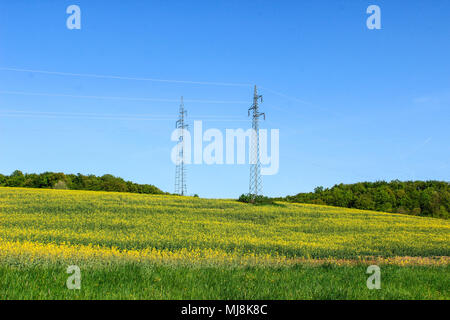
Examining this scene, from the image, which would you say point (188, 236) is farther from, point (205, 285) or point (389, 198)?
point (389, 198)

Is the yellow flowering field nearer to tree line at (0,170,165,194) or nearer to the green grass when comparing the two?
the green grass

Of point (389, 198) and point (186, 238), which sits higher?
point (389, 198)

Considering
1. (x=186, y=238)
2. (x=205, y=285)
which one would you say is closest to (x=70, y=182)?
(x=186, y=238)

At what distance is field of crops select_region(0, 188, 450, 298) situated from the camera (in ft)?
45.1

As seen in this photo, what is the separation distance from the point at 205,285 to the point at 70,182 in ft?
228

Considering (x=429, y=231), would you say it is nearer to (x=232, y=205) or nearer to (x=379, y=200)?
(x=232, y=205)

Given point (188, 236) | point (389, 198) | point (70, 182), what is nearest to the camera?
point (188, 236)

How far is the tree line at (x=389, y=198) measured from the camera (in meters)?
85.0

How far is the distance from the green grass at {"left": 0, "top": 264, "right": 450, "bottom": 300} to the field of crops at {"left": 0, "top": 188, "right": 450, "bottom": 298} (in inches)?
18.2

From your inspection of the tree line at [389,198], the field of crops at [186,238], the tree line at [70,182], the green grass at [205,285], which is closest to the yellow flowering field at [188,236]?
the field of crops at [186,238]

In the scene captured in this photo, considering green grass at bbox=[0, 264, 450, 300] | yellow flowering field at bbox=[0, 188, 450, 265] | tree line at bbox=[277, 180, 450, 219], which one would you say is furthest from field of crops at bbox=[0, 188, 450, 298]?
tree line at bbox=[277, 180, 450, 219]

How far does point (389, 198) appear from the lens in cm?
8762

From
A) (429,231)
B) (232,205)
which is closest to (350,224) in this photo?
(429,231)
